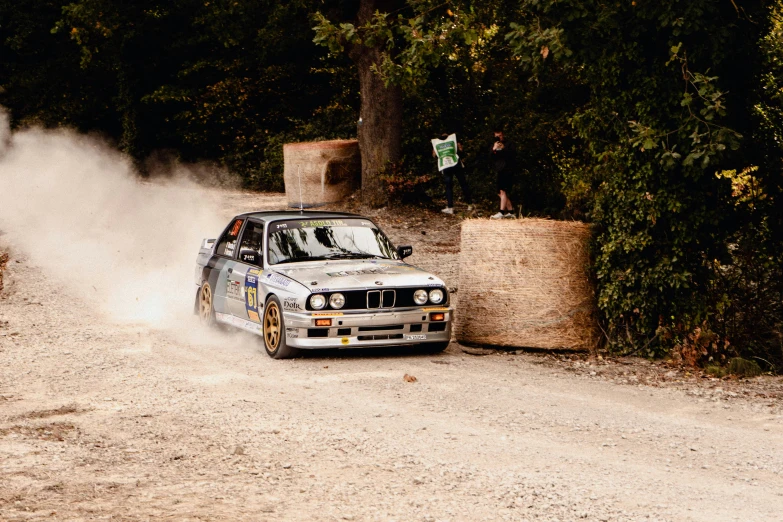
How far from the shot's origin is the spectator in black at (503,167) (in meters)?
23.7

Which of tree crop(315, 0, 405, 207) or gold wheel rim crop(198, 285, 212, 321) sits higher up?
tree crop(315, 0, 405, 207)

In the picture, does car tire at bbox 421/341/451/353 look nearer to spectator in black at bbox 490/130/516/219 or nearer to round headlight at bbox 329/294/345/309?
round headlight at bbox 329/294/345/309

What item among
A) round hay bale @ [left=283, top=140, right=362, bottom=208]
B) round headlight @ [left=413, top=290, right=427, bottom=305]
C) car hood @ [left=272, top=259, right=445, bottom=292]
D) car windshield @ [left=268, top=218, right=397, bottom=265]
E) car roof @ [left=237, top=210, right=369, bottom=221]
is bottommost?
round headlight @ [left=413, top=290, right=427, bottom=305]

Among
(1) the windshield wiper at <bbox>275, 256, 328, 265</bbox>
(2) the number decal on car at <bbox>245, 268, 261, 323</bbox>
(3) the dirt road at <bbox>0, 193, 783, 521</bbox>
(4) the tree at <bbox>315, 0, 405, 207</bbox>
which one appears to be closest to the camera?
(3) the dirt road at <bbox>0, 193, 783, 521</bbox>

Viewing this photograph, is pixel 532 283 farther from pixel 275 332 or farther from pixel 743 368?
pixel 275 332

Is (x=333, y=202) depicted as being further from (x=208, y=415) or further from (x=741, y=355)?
(x=208, y=415)

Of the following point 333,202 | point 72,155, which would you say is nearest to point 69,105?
point 72,155

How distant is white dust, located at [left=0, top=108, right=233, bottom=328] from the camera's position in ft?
58.4

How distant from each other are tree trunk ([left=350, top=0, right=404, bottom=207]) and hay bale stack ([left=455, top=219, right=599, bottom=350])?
46.1 feet

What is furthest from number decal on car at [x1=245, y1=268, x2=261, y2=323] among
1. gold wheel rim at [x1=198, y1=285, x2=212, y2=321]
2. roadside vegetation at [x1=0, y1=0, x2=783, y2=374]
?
roadside vegetation at [x1=0, y1=0, x2=783, y2=374]

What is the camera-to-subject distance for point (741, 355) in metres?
12.2

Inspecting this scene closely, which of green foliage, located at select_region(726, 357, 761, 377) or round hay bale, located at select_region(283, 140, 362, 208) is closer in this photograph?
green foliage, located at select_region(726, 357, 761, 377)

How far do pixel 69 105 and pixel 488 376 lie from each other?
33.0 meters

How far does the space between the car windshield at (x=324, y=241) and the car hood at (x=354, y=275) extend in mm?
225
